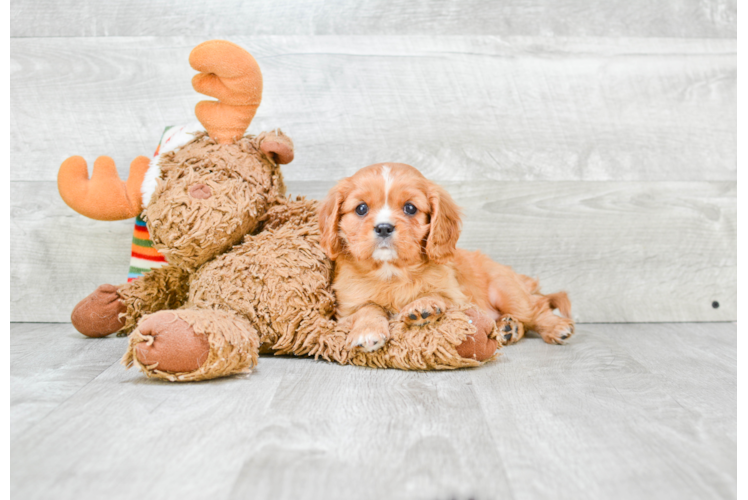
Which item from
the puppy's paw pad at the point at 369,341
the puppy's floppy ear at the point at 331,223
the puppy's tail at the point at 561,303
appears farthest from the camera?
the puppy's tail at the point at 561,303

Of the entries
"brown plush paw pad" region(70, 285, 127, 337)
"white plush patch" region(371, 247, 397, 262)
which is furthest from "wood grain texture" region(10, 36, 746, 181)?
"white plush patch" region(371, 247, 397, 262)

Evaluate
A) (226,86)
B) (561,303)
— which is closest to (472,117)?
(561,303)

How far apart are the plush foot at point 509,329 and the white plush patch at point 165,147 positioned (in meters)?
1.27

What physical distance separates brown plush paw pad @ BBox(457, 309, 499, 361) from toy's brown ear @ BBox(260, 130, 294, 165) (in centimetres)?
77

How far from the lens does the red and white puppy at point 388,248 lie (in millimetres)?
1854

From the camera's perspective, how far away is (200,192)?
6.26 feet

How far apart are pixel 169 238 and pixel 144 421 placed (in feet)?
2.17

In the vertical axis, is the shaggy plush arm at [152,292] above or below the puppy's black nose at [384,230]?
below

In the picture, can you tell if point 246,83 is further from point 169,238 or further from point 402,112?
point 402,112

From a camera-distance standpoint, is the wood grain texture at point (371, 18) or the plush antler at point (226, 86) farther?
the wood grain texture at point (371, 18)

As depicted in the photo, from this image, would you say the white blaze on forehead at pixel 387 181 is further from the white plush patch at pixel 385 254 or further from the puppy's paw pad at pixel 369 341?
the puppy's paw pad at pixel 369 341

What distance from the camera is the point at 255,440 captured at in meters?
Answer: 1.31

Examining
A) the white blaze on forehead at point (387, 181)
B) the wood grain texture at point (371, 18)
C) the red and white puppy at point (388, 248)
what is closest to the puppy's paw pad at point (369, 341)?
the red and white puppy at point (388, 248)

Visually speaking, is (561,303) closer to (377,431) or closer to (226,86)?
(377,431)
